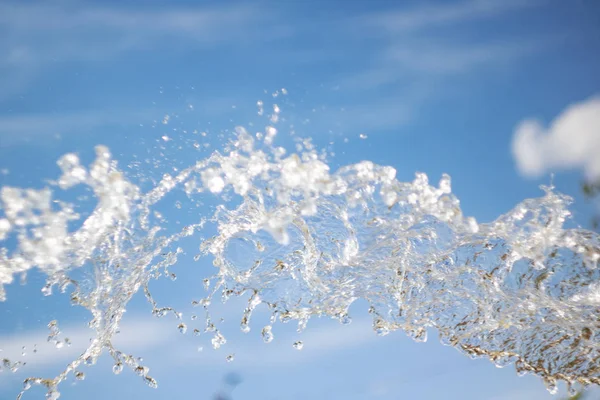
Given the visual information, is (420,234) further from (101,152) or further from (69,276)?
(69,276)

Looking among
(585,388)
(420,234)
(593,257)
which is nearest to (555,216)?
(593,257)

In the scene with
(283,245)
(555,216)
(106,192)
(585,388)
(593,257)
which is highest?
(106,192)

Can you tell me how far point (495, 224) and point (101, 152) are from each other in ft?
10.4

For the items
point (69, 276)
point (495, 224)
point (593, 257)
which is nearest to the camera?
point (593, 257)

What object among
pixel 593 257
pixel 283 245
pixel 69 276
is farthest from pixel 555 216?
pixel 69 276

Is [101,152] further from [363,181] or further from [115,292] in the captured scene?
[363,181]

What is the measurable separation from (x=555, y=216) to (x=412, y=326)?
1444mm

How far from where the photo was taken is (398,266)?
16.6 feet

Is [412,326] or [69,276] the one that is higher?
[69,276]

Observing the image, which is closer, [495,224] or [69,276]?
[495,224]

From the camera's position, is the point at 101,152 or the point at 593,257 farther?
the point at 101,152

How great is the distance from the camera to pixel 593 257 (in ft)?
14.5

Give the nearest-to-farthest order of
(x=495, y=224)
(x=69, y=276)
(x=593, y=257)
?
(x=593, y=257) < (x=495, y=224) < (x=69, y=276)

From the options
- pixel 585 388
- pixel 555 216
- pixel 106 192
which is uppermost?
pixel 106 192
